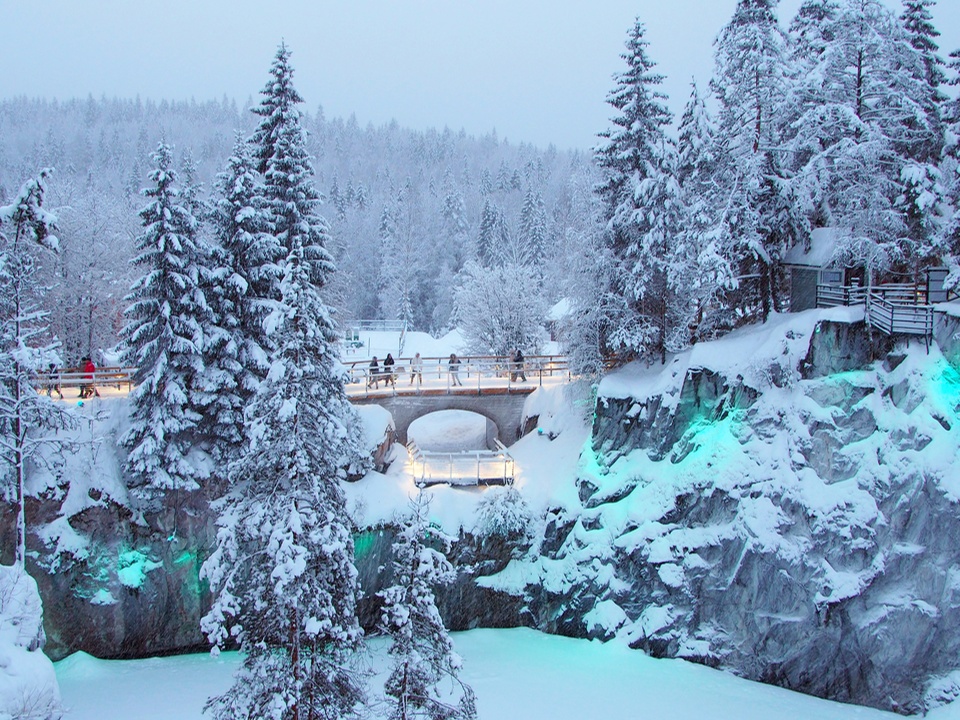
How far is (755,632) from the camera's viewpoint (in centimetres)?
2102

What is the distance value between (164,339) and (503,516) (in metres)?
13.2

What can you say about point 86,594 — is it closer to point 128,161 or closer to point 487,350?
point 487,350

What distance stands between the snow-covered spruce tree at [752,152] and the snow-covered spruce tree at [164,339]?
18231 mm

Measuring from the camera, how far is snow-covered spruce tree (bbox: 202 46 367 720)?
1184 cm

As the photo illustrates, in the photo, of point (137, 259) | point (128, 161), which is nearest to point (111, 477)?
point (137, 259)

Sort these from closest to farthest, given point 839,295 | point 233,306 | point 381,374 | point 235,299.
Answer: point 233,306, point 235,299, point 839,295, point 381,374

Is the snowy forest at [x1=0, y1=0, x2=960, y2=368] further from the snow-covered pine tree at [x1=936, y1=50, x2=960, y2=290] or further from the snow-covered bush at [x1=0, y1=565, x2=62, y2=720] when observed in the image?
the snow-covered bush at [x1=0, y1=565, x2=62, y2=720]

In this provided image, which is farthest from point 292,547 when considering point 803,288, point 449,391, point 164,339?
point 803,288

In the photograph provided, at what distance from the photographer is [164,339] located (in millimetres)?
22281

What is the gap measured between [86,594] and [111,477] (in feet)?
12.2

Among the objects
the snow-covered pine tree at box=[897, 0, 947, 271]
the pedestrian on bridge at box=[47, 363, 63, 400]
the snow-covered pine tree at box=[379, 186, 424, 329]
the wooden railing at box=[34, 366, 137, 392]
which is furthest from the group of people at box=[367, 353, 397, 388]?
the snow-covered pine tree at box=[379, 186, 424, 329]

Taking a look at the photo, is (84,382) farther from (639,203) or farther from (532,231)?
(532,231)

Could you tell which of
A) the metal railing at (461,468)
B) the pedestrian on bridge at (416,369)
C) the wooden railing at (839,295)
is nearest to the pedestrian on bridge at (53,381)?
the metal railing at (461,468)

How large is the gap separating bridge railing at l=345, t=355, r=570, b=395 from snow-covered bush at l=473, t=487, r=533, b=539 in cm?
636
